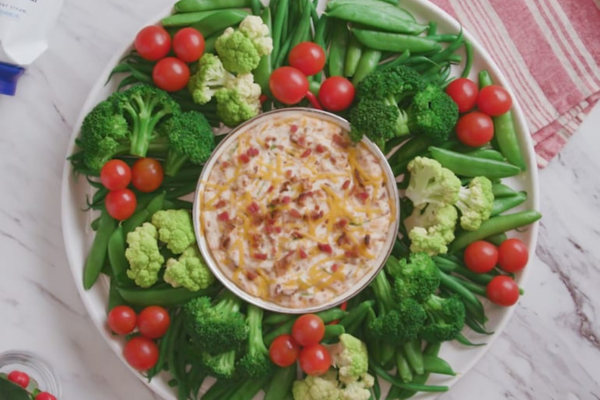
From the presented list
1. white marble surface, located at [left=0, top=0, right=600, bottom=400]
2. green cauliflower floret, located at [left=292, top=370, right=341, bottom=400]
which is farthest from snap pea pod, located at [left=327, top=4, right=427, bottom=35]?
green cauliflower floret, located at [left=292, top=370, right=341, bottom=400]

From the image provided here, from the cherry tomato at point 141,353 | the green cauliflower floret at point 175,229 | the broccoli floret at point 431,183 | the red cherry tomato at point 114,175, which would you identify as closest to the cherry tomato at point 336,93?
the broccoli floret at point 431,183

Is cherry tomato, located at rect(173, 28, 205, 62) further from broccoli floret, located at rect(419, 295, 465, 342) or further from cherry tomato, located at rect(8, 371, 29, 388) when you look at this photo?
cherry tomato, located at rect(8, 371, 29, 388)

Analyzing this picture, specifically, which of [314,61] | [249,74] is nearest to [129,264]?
[249,74]

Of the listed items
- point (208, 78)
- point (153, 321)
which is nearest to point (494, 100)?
Answer: point (208, 78)

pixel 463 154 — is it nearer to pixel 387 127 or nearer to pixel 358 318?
pixel 387 127

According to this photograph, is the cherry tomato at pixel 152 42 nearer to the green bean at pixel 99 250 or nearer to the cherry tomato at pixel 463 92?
the green bean at pixel 99 250

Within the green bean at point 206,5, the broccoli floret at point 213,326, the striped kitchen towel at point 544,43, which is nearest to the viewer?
the broccoli floret at point 213,326

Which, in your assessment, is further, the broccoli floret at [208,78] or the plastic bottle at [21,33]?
the plastic bottle at [21,33]
